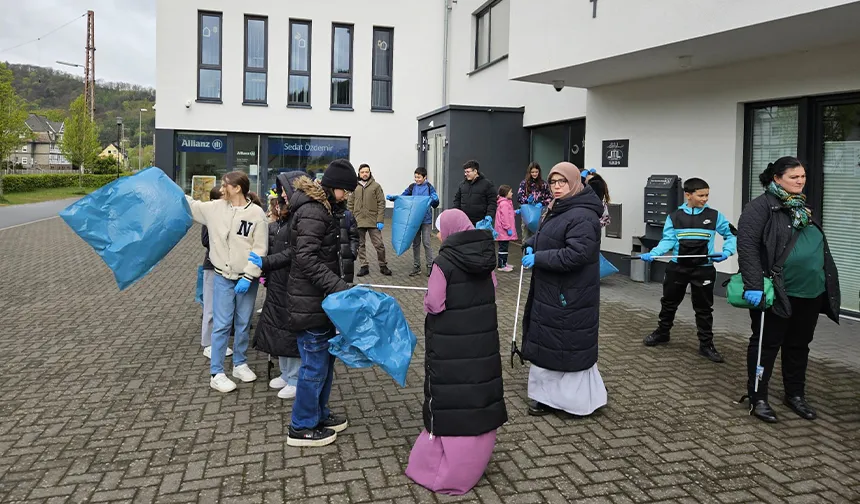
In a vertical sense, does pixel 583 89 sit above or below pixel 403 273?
above

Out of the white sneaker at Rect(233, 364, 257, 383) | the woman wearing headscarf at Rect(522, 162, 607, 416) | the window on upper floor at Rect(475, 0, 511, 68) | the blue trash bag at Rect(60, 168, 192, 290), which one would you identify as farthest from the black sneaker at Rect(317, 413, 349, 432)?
the window on upper floor at Rect(475, 0, 511, 68)

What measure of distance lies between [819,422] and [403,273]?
769cm

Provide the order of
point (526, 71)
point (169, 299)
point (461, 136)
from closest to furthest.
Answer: point (169, 299) → point (526, 71) → point (461, 136)

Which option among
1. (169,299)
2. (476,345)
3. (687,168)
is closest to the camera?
(476,345)

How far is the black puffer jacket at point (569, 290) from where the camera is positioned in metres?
4.69

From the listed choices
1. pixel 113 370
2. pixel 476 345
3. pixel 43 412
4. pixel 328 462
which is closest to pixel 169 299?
pixel 113 370

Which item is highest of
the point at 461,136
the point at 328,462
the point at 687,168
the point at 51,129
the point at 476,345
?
the point at 51,129

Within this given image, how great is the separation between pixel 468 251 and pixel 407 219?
23.1 ft

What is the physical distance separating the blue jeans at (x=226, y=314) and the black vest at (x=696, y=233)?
406 centimetres

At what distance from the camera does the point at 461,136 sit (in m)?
15.7

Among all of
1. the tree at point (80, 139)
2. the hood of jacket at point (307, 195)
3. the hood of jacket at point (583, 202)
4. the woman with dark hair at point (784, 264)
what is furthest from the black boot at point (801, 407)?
the tree at point (80, 139)

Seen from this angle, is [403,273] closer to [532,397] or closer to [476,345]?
[532,397]

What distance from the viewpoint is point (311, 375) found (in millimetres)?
4340

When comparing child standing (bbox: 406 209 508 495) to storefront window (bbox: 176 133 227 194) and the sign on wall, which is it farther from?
storefront window (bbox: 176 133 227 194)
